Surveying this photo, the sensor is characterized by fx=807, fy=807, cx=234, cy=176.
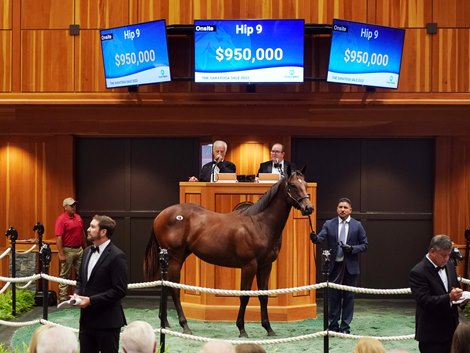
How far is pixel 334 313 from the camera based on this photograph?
9.83m

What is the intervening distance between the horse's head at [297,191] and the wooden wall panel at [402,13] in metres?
4.04

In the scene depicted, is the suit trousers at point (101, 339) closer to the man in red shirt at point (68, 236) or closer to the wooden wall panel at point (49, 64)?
the man in red shirt at point (68, 236)

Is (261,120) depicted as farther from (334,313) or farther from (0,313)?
(0,313)

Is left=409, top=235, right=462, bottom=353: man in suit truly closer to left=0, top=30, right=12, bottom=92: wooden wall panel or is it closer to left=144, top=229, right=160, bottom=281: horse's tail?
left=144, top=229, right=160, bottom=281: horse's tail

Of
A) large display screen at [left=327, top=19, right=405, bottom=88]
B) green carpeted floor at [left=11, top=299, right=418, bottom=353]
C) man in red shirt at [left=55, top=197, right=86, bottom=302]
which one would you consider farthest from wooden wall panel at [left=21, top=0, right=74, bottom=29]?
green carpeted floor at [left=11, top=299, right=418, bottom=353]

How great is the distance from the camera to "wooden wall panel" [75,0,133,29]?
12.7 m

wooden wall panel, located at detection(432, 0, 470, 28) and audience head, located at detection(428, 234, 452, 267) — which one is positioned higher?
wooden wall panel, located at detection(432, 0, 470, 28)

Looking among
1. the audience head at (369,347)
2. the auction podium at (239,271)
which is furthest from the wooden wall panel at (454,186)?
the audience head at (369,347)

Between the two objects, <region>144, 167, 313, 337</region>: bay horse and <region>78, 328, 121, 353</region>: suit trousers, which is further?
<region>144, 167, 313, 337</region>: bay horse

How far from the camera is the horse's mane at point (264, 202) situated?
9.81 metres

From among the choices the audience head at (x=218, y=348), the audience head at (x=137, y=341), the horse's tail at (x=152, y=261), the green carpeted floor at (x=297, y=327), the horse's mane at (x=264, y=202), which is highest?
the horse's mane at (x=264, y=202)

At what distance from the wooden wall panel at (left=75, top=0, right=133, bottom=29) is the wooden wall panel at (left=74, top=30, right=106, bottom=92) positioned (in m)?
0.16

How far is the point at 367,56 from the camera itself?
1167 centimetres

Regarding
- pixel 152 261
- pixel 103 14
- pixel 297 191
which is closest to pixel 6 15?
pixel 103 14
